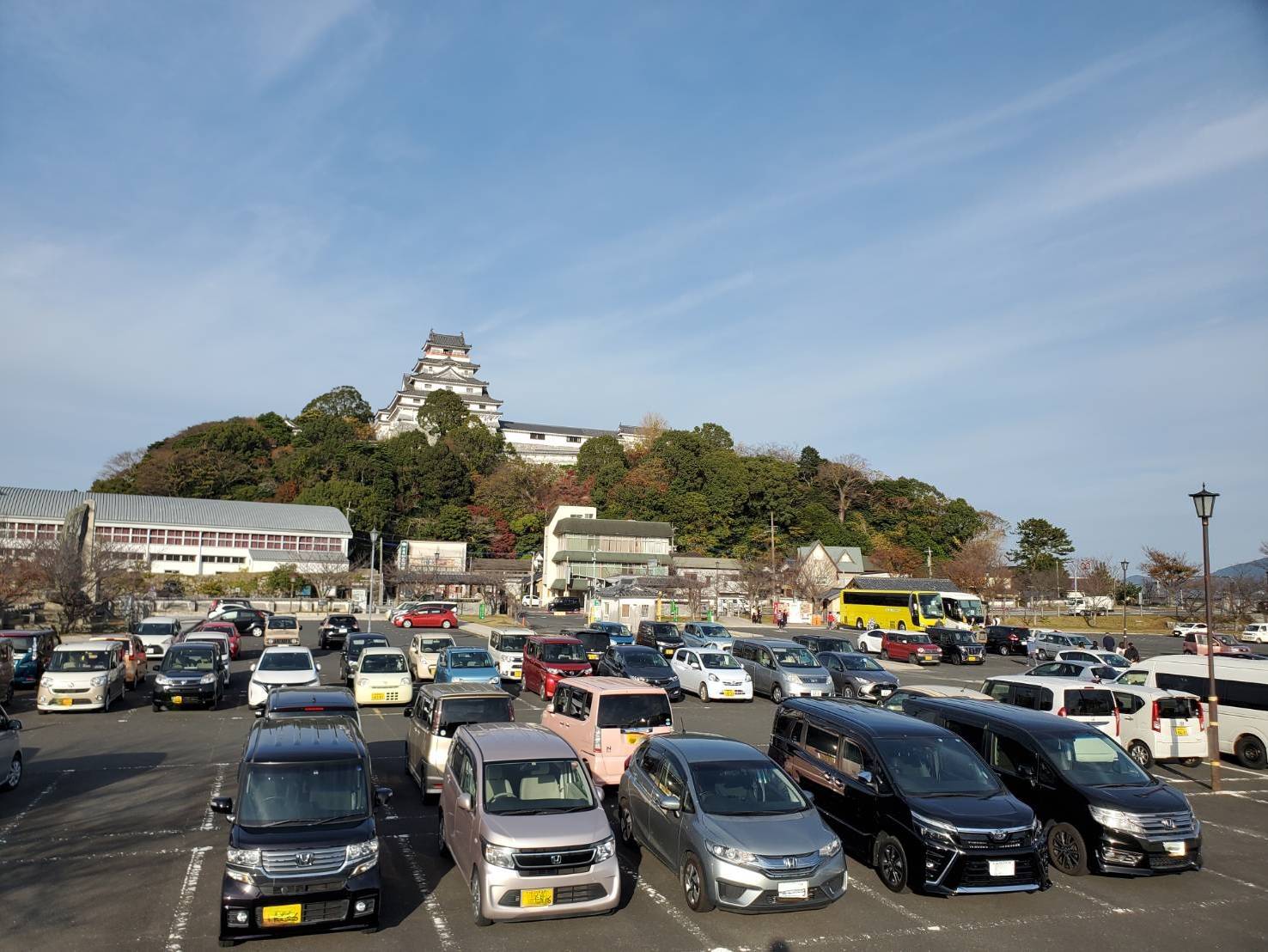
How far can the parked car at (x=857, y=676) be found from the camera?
25.1 meters

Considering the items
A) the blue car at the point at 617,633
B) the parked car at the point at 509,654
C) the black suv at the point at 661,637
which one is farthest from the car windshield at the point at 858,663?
the parked car at the point at 509,654

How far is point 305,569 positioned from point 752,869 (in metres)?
71.2

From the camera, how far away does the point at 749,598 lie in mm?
69062

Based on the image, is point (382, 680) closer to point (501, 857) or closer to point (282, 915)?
point (282, 915)

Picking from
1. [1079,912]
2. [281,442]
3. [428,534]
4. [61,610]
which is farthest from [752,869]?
[281,442]

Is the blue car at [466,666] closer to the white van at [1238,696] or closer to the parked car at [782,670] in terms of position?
the parked car at [782,670]

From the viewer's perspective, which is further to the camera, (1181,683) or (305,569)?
(305,569)

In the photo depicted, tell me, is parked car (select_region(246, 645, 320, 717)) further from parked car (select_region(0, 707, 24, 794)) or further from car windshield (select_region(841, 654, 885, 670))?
car windshield (select_region(841, 654, 885, 670))

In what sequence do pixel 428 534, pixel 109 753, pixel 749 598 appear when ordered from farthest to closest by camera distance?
pixel 428 534, pixel 749 598, pixel 109 753

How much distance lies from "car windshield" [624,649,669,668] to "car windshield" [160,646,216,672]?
1115cm

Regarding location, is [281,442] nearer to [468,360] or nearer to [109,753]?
[468,360]

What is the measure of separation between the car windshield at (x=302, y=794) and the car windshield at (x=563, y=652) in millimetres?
15769

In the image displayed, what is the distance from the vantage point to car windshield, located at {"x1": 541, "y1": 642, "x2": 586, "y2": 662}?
24.8 metres

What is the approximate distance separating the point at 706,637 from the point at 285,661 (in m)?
19.7
